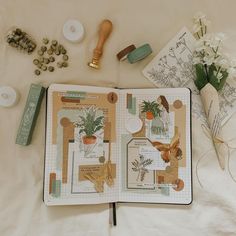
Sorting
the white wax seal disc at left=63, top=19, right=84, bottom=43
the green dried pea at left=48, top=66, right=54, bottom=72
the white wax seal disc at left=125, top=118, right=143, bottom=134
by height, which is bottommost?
the white wax seal disc at left=125, top=118, right=143, bottom=134

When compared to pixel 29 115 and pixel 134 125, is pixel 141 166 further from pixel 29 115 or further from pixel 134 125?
pixel 29 115

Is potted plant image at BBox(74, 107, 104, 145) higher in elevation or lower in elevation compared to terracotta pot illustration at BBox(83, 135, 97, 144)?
higher

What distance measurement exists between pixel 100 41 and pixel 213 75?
12.4 inches

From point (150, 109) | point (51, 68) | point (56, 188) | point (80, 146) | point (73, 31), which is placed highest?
point (73, 31)

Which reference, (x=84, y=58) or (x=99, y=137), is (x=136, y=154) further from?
(x=84, y=58)

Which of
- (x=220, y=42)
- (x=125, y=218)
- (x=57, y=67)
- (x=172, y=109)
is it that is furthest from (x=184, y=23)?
(x=125, y=218)

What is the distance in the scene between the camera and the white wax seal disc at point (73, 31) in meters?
0.97

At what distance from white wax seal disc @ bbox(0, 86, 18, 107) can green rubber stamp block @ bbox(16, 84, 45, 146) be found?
0.13ft

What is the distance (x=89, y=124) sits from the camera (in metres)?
0.96

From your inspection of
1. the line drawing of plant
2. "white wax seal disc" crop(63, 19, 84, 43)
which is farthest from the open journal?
"white wax seal disc" crop(63, 19, 84, 43)

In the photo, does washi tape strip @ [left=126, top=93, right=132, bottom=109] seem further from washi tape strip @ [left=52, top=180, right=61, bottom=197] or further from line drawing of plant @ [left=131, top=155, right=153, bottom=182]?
washi tape strip @ [left=52, top=180, right=61, bottom=197]

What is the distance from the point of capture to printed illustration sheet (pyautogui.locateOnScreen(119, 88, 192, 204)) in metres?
0.95

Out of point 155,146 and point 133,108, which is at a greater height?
point 133,108

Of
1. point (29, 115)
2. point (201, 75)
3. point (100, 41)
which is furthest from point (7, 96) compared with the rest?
point (201, 75)
